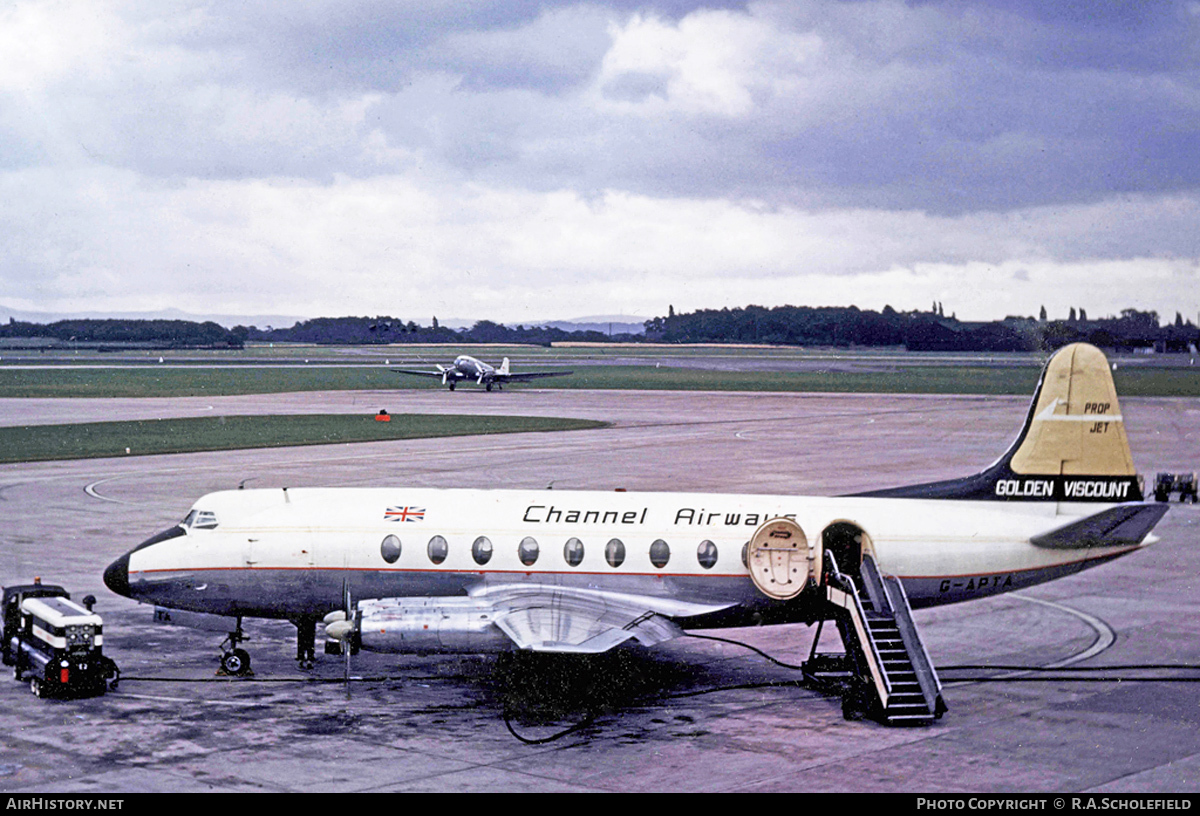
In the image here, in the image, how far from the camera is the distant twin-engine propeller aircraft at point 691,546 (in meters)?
23.2

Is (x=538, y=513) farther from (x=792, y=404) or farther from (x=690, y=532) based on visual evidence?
(x=792, y=404)

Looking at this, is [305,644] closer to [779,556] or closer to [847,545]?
[779,556]

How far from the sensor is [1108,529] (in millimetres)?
23203

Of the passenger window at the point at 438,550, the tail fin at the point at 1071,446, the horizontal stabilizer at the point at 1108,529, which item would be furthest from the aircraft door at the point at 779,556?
the passenger window at the point at 438,550

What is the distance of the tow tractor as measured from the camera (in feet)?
72.7

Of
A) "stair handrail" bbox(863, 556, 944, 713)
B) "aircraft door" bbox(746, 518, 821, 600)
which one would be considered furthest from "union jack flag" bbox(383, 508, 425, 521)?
"stair handrail" bbox(863, 556, 944, 713)

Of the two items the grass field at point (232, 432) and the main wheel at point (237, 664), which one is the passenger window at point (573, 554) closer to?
the main wheel at point (237, 664)

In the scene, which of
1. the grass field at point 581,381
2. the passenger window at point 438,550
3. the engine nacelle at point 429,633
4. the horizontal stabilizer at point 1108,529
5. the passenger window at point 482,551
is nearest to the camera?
the engine nacelle at point 429,633

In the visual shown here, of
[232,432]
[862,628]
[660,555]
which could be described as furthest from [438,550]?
[232,432]

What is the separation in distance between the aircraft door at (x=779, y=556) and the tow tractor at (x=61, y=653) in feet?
40.1

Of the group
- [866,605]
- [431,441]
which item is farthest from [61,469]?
[866,605]

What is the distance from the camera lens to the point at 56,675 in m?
22.1

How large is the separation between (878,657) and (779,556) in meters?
2.83

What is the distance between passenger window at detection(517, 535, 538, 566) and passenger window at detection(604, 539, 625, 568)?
135 cm
